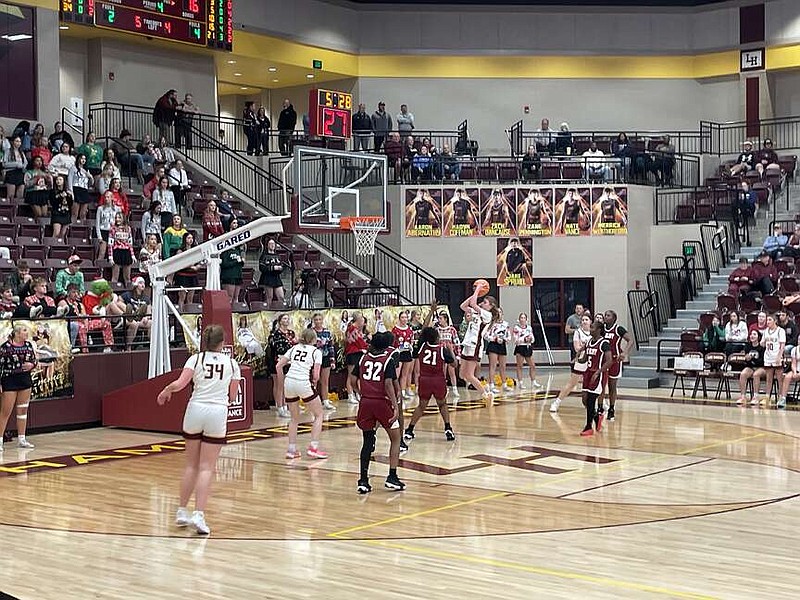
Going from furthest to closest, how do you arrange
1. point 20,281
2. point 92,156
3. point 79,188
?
point 92,156
point 79,188
point 20,281

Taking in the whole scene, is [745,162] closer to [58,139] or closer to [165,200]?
[165,200]

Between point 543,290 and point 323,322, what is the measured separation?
30.8ft

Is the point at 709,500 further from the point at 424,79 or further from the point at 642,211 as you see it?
the point at 424,79

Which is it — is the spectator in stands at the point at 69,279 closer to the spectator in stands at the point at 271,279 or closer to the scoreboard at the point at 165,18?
the spectator in stands at the point at 271,279

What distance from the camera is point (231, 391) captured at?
34.1 feet

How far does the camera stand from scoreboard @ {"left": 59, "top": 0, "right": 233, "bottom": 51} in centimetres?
2553

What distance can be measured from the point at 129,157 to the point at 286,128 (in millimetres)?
6949

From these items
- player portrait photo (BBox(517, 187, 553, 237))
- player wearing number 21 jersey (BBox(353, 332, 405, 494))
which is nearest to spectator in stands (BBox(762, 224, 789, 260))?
player portrait photo (BBox(517, 187, 553, 237))

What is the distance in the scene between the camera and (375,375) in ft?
39.5

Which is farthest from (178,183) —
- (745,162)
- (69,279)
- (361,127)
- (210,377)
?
(210,377)

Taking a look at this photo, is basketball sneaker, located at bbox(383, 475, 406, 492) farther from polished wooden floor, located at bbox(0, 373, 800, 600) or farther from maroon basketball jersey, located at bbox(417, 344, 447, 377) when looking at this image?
maroon basketball jersey, located at bbox(417, 344, 447, 377)

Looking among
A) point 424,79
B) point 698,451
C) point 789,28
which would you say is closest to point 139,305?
point 698,451

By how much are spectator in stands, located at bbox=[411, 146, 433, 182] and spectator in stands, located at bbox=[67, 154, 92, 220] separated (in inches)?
346

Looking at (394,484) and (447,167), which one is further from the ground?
(447,167)
